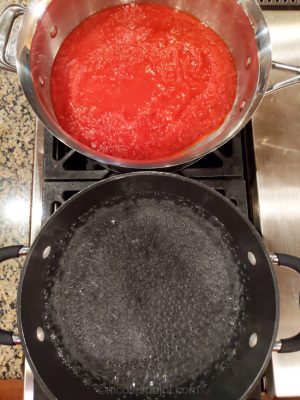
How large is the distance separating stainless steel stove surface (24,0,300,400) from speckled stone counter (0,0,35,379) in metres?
0.05

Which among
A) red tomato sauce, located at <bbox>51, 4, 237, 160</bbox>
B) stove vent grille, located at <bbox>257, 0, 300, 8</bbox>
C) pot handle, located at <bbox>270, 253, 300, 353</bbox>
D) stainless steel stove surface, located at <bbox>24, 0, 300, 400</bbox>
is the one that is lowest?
pot handle, located at <bbox>270, 253, 300, 353</bbox>

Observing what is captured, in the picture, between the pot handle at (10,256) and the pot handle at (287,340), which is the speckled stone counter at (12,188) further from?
the pot handle at (287,340)

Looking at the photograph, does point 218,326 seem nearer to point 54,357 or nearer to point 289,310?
point 289,310

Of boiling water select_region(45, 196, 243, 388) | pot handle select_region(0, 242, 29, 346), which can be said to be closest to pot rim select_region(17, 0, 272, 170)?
boiling water select_region(45, 196, 243, 388)

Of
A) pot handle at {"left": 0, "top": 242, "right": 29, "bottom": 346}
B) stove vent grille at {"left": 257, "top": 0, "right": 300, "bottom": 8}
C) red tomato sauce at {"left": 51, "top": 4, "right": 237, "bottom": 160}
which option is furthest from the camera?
stove vent grille at {"left": 257, "top": 0, "right": 300, "bottom": 8}

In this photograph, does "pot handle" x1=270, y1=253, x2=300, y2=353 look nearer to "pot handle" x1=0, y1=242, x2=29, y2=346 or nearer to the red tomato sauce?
the red tomato sauce

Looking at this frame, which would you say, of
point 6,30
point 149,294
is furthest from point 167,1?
point 149,294

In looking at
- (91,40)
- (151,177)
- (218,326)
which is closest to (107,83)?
(91,40)

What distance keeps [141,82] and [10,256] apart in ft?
1.53

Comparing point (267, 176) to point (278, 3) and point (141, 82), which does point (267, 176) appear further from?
point (278, 3)

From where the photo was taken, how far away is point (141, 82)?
3.29 ft

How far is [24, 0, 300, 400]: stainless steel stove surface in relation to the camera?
1001mm

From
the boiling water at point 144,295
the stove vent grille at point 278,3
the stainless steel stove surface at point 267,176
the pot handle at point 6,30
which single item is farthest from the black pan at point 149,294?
the stove vent grille at point 278,3

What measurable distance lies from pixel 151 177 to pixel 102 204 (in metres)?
0.14
